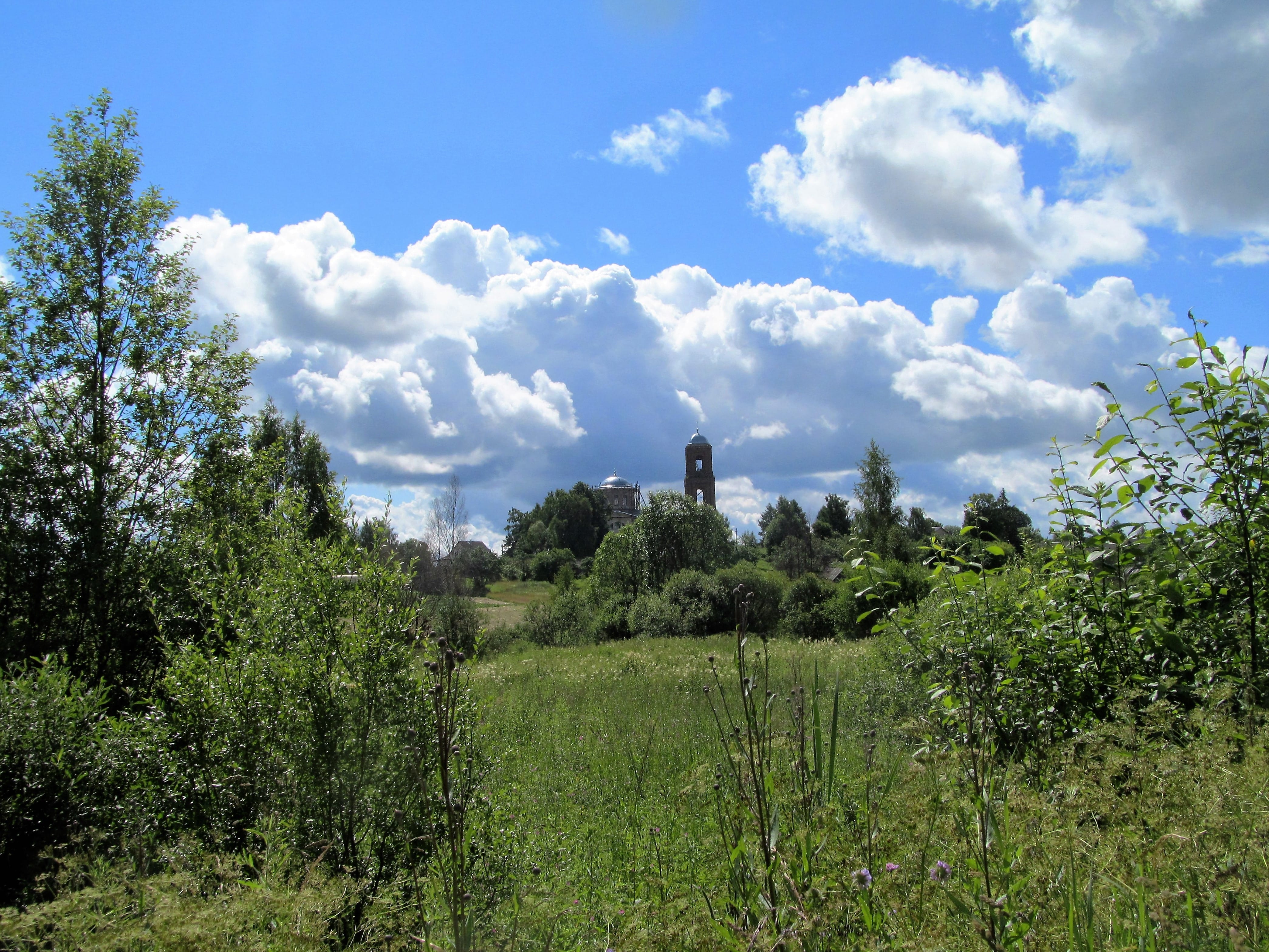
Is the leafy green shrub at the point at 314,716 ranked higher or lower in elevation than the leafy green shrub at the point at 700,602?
higher

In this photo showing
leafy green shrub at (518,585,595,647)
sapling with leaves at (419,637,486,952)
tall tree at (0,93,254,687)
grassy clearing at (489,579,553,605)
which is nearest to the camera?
sapling with leaves at (419,637,486,952)

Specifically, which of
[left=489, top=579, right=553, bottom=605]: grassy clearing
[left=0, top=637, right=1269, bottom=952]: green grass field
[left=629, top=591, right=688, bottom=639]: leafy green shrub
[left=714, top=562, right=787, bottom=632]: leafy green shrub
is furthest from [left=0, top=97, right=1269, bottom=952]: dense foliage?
[left=489, top=579, right=553, bottom=605]: grassy clearing

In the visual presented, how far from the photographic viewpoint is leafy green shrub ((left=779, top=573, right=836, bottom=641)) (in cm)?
2520

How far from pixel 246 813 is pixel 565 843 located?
1.79 m

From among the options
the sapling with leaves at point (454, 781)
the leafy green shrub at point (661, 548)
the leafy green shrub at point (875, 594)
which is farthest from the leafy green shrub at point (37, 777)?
the leafy green shrub at point (661, 548)

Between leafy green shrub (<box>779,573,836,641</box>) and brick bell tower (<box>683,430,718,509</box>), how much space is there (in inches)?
1655

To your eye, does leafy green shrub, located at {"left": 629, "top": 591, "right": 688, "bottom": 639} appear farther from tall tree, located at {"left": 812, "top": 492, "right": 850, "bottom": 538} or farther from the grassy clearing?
tall tree, located at {"left": 812, "top": 492, "right": 850, "bottom": 538}

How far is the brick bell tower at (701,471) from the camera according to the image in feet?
229

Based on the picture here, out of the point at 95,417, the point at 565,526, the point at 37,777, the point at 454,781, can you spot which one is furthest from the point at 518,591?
the point at 454,781

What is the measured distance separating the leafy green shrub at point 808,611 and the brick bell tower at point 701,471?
42.0 metres

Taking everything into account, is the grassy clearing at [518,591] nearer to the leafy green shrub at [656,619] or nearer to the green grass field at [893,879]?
the leafy green shrub at [656,619]

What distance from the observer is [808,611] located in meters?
26.2

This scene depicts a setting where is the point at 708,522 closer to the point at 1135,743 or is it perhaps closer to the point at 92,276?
the point at 92,276

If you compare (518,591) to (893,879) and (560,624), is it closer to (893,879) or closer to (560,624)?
(560,624)
